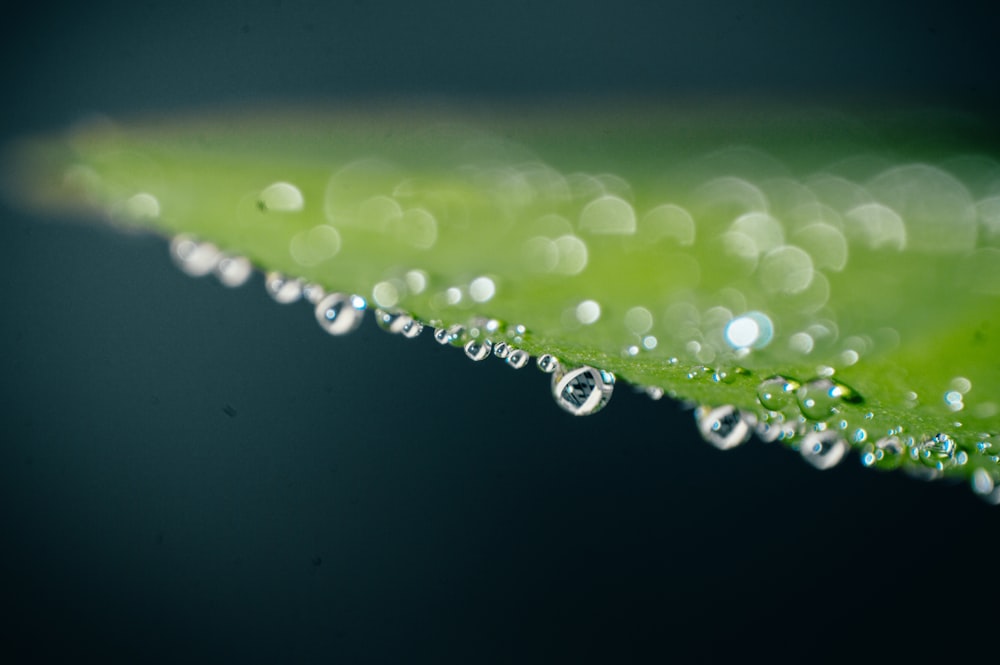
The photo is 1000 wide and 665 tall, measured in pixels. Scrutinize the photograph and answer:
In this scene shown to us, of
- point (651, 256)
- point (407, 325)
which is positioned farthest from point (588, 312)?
point (407, 325)

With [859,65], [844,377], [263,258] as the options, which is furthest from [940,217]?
[859,65]

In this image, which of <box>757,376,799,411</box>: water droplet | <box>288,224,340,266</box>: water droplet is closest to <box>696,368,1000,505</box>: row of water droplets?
<box>757,376,799,411</box>: water droplet

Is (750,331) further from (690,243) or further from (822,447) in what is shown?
(822,447)

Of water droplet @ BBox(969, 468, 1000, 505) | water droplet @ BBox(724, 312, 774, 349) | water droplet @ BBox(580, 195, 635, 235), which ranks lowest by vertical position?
water droplet @ BBox(724, 312, 774, 349)

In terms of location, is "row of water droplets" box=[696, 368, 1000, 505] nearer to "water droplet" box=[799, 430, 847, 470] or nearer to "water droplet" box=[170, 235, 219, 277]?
"water droplet" box=[799, 430, 847, 470]

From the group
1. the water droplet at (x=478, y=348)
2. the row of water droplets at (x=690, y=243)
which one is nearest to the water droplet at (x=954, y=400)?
the row of water droplets at (x=690, y=243)
